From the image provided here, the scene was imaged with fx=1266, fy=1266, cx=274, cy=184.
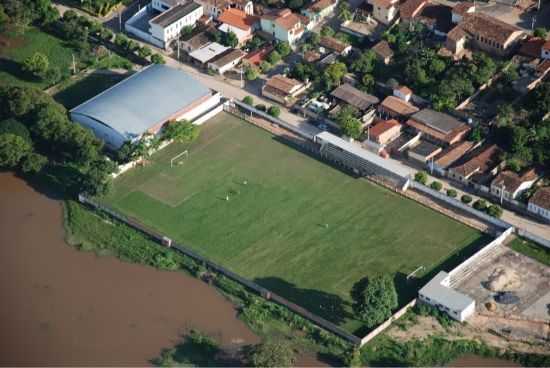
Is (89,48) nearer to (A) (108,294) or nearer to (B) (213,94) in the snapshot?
(B) (213,94)

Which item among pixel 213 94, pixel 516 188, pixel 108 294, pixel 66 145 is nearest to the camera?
pixel 108 294

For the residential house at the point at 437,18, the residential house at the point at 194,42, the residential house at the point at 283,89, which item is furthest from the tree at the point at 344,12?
the residential house at the point at 194,42

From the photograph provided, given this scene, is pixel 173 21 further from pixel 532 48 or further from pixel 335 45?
pixel 532 48

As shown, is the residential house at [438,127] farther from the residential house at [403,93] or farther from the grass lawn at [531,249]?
the grass lawn at [531,249]

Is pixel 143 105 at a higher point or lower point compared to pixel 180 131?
higher

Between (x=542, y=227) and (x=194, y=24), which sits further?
(x=194, y=24)

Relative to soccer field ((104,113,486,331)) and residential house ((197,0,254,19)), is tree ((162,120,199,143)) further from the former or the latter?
residential house ((197,0,254,19))

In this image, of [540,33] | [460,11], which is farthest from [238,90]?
[540,33]

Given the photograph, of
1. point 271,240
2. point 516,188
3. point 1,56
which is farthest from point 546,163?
point 1,56
